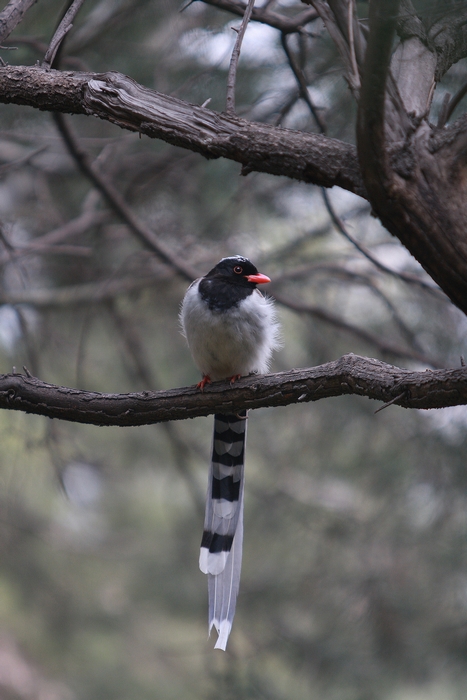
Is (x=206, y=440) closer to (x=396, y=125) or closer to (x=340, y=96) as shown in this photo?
(x=340, y=96)

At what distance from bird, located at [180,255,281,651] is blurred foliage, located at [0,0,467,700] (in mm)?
902

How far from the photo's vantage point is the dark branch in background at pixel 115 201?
3.73 metres

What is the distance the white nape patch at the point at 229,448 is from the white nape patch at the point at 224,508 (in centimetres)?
26

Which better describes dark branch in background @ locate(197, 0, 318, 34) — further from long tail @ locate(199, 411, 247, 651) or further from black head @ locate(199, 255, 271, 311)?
long tail @ locate(199, 411, 247, 651)

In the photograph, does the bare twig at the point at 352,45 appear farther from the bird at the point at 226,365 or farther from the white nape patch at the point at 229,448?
the white nape patch at the point at 229,448

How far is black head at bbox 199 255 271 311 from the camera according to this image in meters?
3.27

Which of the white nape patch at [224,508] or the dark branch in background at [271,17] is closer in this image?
the dark branch in background at [271,17]

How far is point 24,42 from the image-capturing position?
3.61 meters

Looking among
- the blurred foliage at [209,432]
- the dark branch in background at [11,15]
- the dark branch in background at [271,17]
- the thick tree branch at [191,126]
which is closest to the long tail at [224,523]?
the blurred foliage at [209,432]

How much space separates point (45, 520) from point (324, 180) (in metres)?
5.18

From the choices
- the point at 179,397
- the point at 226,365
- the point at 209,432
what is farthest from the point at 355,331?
the point at 179,397

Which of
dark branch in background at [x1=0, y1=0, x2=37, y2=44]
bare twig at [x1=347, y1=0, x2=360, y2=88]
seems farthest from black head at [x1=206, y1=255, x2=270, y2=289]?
bare twig at [x1=347, y1=0, x2=360, y2=88]

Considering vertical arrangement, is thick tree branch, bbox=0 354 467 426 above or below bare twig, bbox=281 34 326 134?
below

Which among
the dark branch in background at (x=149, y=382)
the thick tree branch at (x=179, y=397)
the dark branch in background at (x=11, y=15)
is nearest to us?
the thick tree branch at (x=179, y=397)
